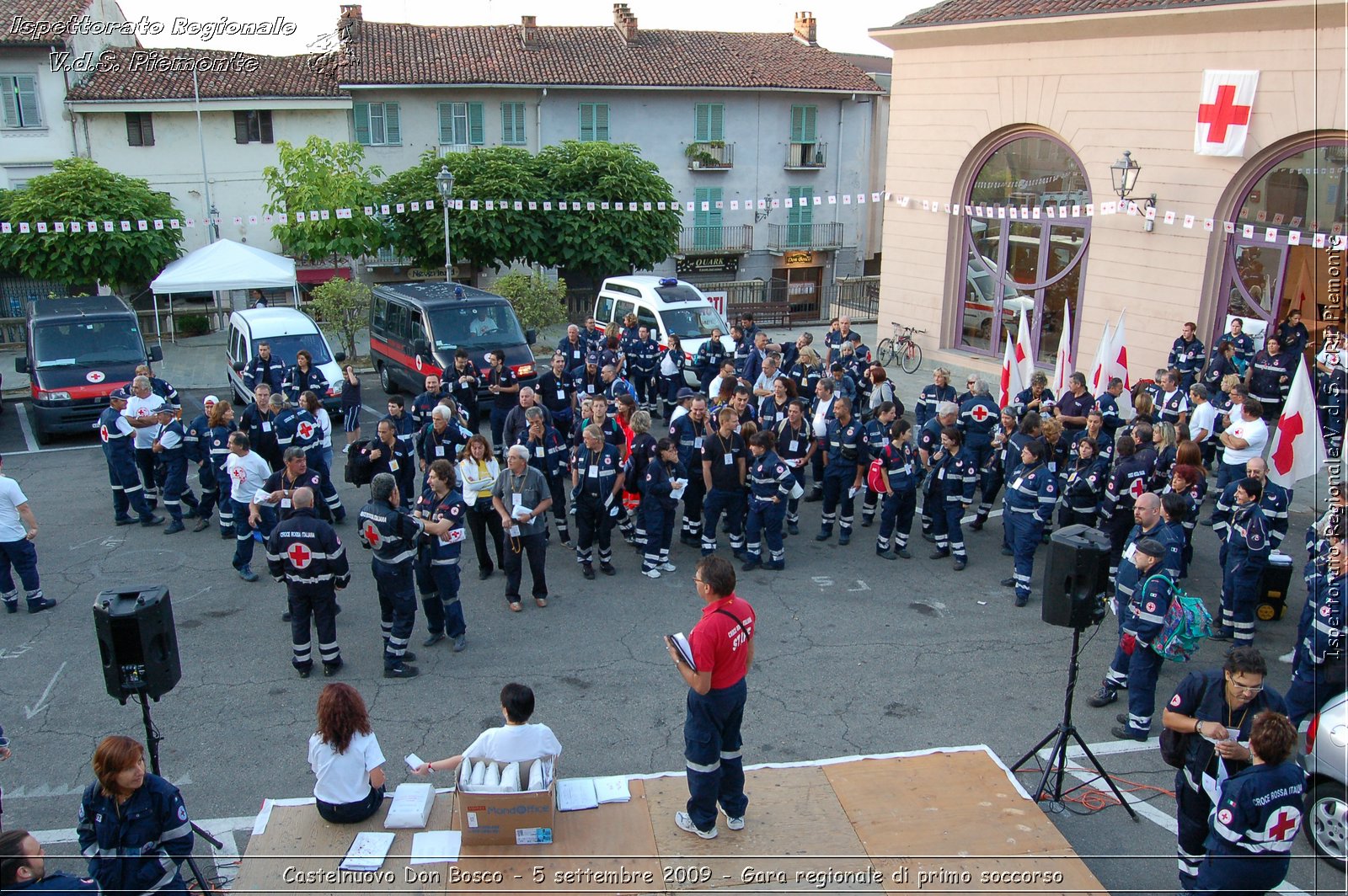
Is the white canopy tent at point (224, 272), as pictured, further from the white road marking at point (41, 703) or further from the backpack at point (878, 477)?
the backpack at point (878, 477)

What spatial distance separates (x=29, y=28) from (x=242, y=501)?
2336 centimetres

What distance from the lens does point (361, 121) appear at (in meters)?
30.9

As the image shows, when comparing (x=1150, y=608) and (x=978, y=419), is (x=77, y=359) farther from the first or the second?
(x=1150, y=608)

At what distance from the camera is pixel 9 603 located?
955cm

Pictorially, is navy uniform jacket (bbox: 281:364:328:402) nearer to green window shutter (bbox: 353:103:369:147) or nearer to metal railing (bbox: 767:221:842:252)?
green window shutter (bbox: 353:103:369:147)

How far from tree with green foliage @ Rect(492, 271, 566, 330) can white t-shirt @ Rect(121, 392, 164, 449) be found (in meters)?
11.7

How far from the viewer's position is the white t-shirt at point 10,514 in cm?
919

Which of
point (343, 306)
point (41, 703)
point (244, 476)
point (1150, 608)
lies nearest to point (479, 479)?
point (244, 476)

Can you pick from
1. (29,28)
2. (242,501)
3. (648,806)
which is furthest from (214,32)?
(648,806)

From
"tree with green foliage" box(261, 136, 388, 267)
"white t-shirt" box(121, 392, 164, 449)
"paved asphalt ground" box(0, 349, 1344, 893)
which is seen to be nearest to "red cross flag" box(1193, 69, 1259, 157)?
"paved asphalt ground" box(0, 349, 1344, 893)

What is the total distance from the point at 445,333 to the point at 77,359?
5735 millimetres

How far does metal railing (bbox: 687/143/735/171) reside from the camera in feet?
114

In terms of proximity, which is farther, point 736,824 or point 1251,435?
point 1251,435

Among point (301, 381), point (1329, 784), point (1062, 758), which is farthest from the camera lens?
point (301, 381)
